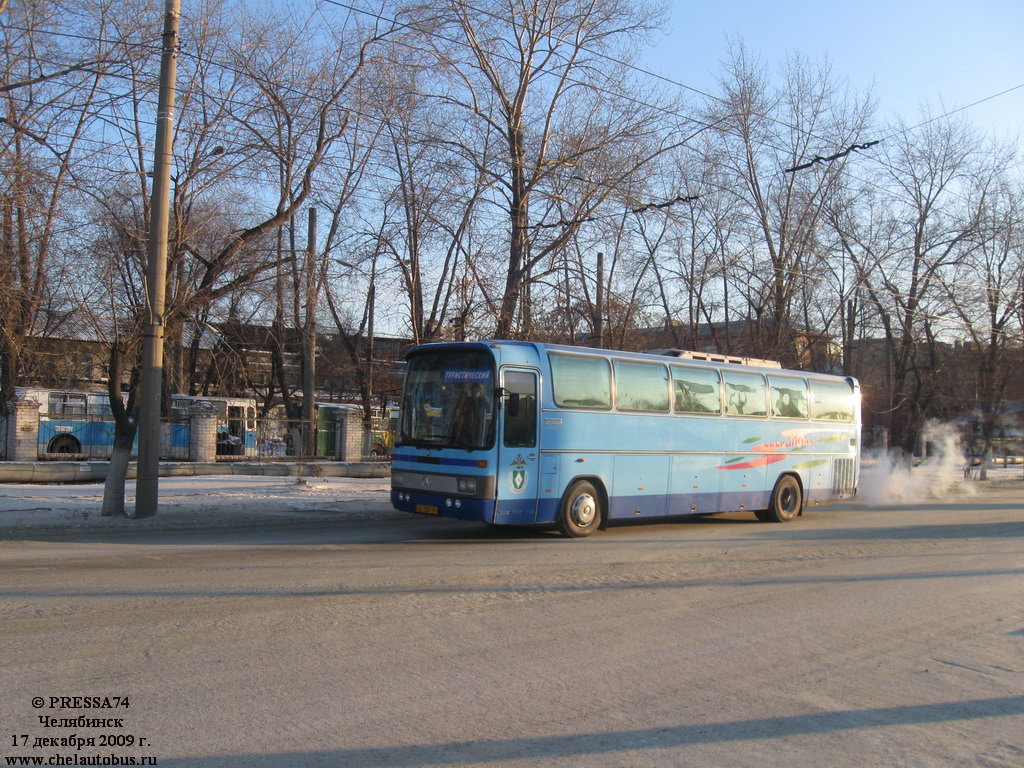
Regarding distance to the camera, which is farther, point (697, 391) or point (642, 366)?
point (697, 391)

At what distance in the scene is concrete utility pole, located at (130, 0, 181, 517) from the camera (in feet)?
45.3

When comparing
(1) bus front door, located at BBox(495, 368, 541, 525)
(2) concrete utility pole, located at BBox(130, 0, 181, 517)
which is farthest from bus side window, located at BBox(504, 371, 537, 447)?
(2) concrete utility pole, located at BBox(130, 0, 181, 517)

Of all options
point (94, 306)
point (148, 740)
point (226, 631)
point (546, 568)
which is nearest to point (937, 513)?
point (546, 568)

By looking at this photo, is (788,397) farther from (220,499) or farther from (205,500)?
(205,500)

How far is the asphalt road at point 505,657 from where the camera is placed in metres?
4.53

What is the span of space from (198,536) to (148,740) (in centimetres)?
906

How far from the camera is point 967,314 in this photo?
35562 mm

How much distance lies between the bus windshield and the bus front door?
0.24 meters

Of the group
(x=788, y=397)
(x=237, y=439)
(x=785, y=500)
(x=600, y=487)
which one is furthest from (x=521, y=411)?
(x=237, y=439)

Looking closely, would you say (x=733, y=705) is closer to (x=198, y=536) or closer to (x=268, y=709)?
(x=268, y=709)

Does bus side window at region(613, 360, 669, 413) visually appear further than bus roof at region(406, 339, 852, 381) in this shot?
Yes

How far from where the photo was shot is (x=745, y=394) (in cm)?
1639

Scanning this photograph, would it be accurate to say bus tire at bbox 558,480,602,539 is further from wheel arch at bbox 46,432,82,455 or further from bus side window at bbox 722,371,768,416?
wheel arch at bbox 46,432,82,455

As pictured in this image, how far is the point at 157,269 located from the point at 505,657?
10.4 metres
